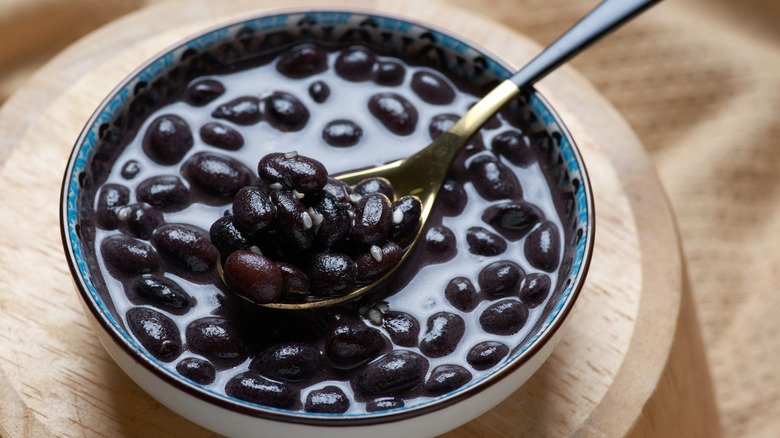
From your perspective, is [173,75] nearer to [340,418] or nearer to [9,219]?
[9,219]

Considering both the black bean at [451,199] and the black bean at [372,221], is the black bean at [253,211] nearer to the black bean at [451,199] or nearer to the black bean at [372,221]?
the black bean at [372,221]

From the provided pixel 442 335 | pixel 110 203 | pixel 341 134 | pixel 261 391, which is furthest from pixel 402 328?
pixel 110 203

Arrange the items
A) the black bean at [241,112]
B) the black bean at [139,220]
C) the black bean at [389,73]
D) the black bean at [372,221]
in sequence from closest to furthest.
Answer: the black bean at [372,221], the black bean at [139,220], the black bean at [241,112], the black bean at [389,73]

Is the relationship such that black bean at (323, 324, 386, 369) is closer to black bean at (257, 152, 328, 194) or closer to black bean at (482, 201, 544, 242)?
black bean at (257, 152, 328, 194)

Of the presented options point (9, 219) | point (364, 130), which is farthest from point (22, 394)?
point (364, 130)

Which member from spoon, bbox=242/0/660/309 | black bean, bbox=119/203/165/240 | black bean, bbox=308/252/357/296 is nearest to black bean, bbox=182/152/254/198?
black bean, bbox=119/203/165/240

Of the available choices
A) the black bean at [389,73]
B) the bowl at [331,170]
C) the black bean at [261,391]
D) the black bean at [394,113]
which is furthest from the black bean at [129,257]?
the black bean at [389,73]
